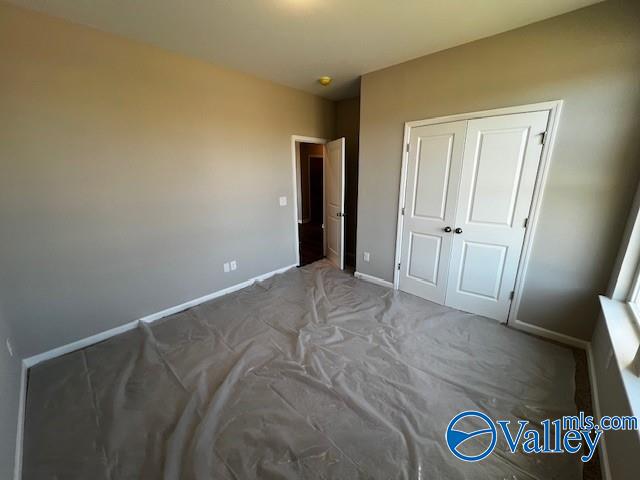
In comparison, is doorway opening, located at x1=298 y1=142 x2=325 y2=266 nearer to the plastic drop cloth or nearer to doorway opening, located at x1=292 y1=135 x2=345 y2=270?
doorway opening, located at x1=292 y1=135 x2=345 y2=270

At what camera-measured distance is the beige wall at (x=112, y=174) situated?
6.02 feet

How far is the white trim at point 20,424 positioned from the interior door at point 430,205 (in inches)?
129

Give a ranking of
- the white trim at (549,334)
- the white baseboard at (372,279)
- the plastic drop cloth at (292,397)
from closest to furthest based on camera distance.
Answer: the plastic drop cloth at (292,397), the white trim at (549,334), the white baseboard at (372,279)

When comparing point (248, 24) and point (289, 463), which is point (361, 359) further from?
point (248, 24)

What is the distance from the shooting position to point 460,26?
2037mm

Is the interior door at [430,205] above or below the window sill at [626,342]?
above

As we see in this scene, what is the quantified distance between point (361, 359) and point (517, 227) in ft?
6.00

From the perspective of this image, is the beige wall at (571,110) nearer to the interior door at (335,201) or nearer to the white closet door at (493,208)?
the white closet door at (493,208)

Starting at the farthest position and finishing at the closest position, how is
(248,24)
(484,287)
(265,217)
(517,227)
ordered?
(265,217) → (484,287) → (517,227) → (248,24)

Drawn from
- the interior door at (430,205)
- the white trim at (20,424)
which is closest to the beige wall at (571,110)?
the interior door at (430,205)

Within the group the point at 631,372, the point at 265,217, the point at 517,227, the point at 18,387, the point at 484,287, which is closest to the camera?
the point at 631,372

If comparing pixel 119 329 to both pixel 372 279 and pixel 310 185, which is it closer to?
pixel 372 279

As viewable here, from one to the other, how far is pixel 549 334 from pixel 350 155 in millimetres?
3375

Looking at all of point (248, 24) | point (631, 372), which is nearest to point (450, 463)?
point (631, 372)
